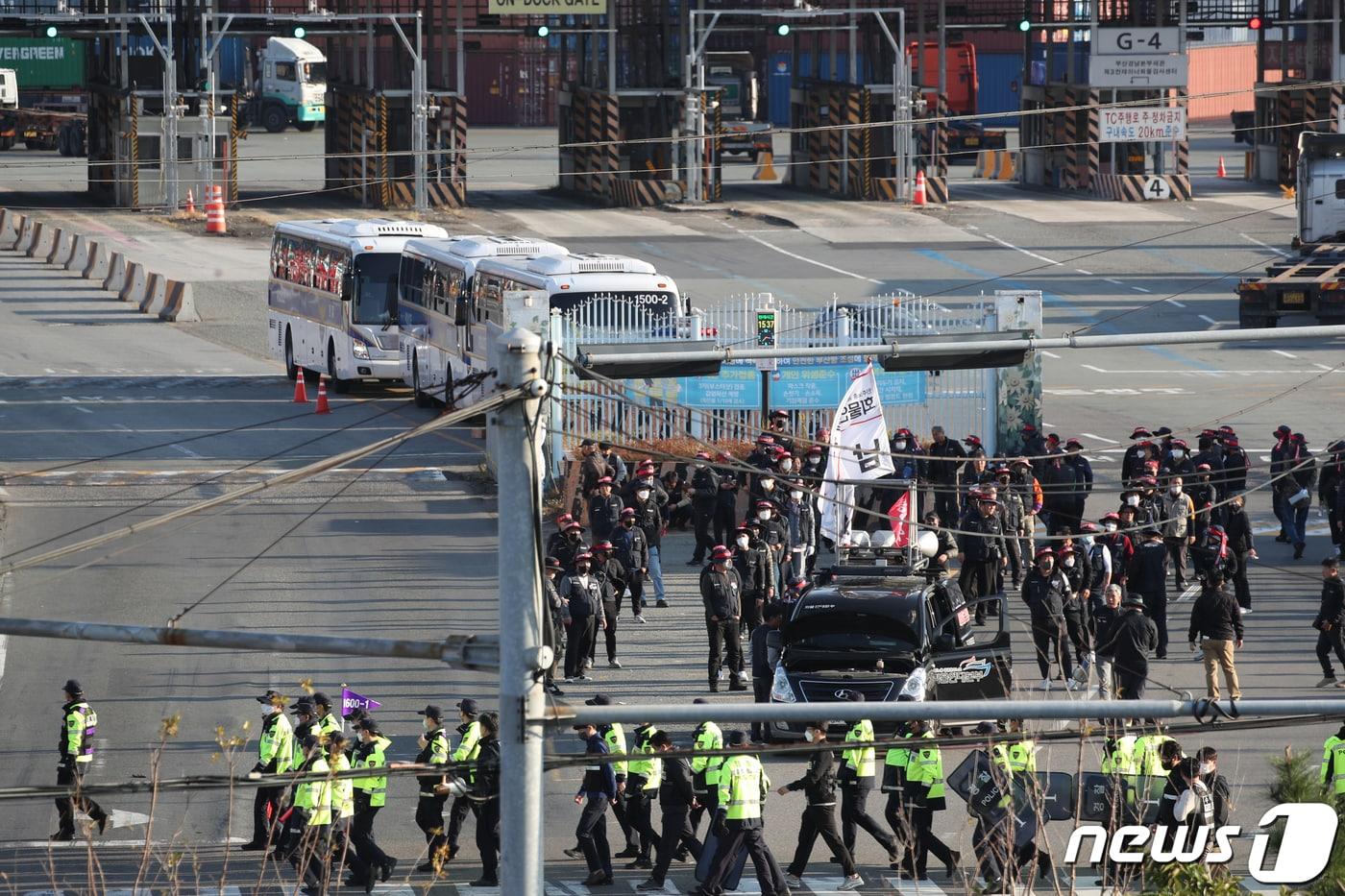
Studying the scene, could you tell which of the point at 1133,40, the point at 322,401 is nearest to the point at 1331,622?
the point at 322,401

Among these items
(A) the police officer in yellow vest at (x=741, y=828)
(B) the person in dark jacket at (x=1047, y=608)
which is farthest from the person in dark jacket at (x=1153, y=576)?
(A) the police officer in yellow vest at (x=741, y=828)

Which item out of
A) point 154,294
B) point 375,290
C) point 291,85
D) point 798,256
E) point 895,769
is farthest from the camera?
point 291,85

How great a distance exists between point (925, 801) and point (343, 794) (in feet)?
14.8

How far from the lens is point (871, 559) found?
21438 mm

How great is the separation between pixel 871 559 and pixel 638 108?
41636 millimetres

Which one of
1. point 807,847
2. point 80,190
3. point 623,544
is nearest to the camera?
point 807,847

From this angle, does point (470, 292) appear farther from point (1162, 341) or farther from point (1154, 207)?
point (1154, 207)

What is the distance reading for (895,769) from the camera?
54.0ft

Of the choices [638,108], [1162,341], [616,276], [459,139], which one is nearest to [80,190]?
[459,139]

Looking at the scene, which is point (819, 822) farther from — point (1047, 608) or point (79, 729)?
point (79, 729)

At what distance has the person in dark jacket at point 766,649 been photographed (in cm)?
2002

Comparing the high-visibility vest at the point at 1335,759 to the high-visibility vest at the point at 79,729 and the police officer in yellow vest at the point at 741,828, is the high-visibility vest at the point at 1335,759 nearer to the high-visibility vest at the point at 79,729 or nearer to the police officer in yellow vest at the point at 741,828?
the police officer in yellow vest at the point at 741,828

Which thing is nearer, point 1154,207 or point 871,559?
point 871,559

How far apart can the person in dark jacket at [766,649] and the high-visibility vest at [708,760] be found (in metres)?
2.27
